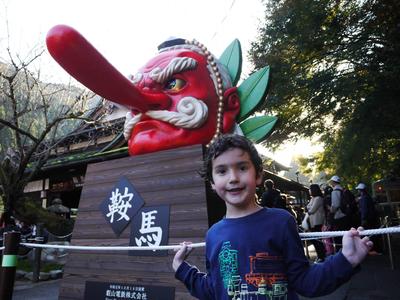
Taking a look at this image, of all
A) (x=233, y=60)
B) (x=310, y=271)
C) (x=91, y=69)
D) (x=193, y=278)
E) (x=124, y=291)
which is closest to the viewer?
(x=310, y=271)

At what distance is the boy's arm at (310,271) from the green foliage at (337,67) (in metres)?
5.02

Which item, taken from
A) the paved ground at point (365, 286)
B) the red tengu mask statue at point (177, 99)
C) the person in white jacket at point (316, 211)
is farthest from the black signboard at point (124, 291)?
the person in white jacket at point (316, 211)

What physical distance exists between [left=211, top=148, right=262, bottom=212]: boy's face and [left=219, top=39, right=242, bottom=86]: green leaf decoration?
208cm

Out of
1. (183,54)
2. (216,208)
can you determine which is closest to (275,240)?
(216,208)

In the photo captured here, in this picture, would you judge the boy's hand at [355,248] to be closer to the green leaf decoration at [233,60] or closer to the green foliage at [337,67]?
the green leaf decoration at [233,60]

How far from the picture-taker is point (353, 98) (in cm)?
703

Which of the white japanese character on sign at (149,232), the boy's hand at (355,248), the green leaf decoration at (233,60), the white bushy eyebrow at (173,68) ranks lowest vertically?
the boy's hand at (355,248)

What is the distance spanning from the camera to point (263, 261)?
4.28 ft

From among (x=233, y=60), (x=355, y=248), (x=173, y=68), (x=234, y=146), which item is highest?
(x=233, y=60)

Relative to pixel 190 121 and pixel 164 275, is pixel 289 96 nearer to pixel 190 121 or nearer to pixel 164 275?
pixel 190 121

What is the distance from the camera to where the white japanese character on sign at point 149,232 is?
291cm

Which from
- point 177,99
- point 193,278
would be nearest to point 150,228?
point 177,99

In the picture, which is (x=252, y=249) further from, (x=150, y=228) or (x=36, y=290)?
(x=36, y=290)

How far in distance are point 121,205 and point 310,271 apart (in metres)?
2.23
